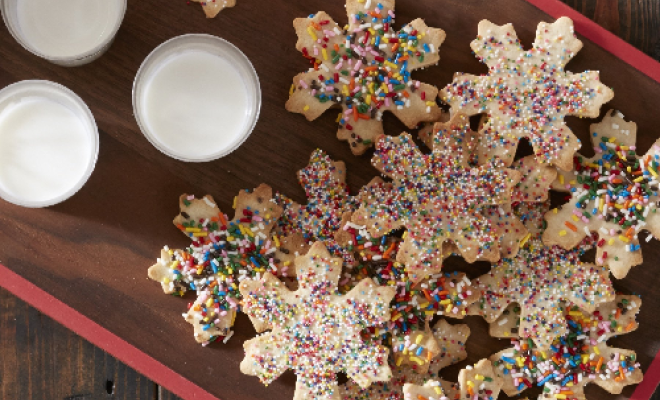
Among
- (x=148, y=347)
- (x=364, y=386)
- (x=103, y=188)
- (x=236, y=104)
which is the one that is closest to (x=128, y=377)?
(x=148, y=347)

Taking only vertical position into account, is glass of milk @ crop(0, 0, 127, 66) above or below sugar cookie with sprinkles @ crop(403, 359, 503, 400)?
above

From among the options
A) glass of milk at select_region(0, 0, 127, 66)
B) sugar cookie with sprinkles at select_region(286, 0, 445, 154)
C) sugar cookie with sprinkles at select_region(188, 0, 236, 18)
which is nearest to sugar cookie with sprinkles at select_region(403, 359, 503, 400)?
sugar cookie with sprinkles at select_region(286, 0, 445, 154)

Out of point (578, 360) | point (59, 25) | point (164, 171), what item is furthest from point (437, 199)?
point (59, 25)

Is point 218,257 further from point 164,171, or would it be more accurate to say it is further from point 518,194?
point 518,194

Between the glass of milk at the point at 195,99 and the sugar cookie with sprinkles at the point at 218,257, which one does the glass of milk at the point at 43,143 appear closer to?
the glass of milk at the point at 195,99

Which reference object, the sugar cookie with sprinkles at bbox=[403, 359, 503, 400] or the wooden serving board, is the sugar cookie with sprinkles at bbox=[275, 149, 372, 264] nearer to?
the wooden serving board

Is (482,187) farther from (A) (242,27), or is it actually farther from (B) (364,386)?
(A) (242,27)
